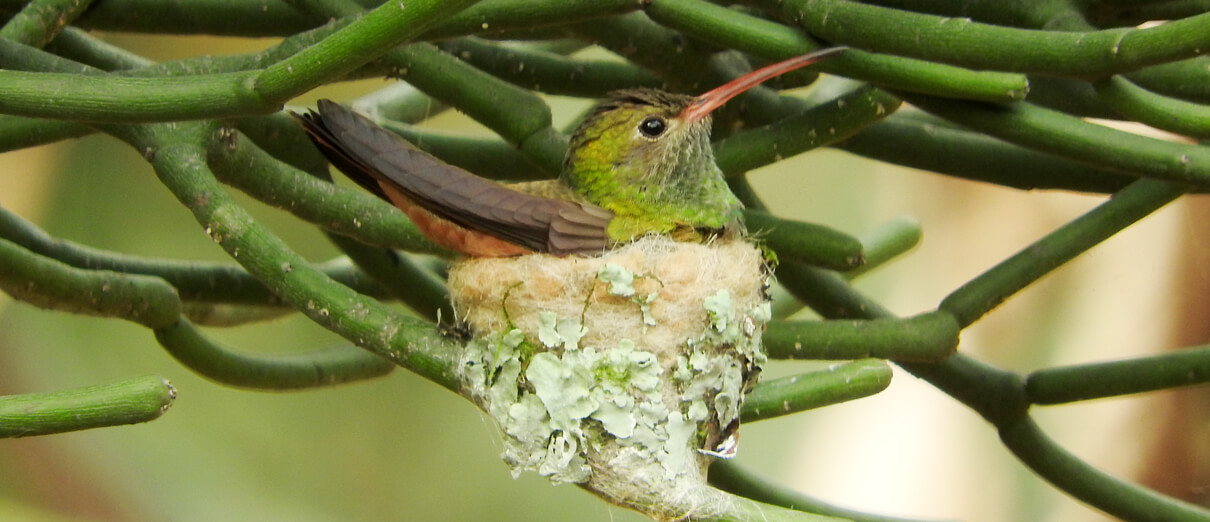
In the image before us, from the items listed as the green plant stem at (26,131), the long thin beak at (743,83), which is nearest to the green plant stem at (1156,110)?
the long thin beak at (743,83)

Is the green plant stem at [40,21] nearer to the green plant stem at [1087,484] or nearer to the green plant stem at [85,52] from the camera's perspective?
the green plant stem at [85,52]

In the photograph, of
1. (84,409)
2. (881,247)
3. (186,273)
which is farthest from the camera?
(881,247)

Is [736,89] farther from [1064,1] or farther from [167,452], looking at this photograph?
[167,452]

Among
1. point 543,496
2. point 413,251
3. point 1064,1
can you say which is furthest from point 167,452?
point 1064,1

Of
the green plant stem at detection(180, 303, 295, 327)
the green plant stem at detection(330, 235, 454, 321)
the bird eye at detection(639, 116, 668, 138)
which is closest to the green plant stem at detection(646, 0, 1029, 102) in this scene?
the bird eye at detection(639, 116, 668, 138)

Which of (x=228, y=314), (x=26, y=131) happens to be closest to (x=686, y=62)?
(x=26, y=131)

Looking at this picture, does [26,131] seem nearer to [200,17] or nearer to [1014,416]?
[200,17]
